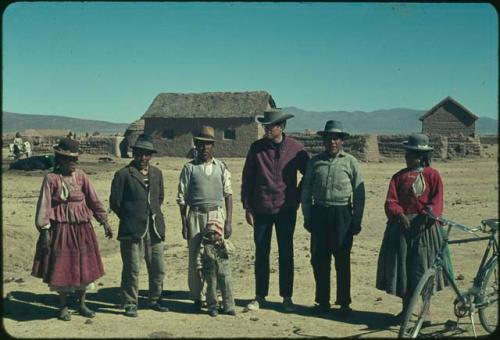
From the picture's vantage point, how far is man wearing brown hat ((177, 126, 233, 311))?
6656 mm

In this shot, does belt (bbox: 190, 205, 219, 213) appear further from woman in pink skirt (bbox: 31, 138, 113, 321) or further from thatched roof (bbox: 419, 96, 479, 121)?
thatched roof (bbox: 419, 96, 479, 121)

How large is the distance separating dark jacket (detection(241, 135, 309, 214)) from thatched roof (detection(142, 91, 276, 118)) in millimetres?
29871

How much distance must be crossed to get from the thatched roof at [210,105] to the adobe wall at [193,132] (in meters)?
0.34

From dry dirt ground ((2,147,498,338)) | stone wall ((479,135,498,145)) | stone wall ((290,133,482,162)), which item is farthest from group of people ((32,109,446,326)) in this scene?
stone wall ((479,135,498,145))

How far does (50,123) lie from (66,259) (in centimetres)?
16230

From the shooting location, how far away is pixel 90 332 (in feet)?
19.2

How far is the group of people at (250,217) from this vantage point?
6.03 meters

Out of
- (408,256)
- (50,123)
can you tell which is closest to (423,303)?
(408,256)

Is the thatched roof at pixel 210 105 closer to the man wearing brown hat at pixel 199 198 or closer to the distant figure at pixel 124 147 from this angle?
the distant figure at pixel 124 147

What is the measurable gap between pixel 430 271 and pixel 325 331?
1229 mm

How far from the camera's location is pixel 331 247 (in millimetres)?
6535

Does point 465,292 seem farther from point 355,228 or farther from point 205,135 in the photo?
point 205,135

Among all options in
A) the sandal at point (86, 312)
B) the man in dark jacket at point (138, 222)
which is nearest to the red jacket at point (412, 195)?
the man in dark jacket at point (138, 222)

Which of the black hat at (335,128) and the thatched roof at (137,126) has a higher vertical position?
the thatched roof at (137,126)
